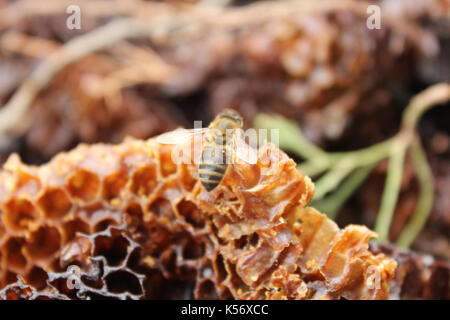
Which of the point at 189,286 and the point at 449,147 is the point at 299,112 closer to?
the point at 449,147

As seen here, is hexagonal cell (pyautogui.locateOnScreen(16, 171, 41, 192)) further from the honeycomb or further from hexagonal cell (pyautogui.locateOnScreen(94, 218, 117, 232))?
hexagonal cell (pyautogui.locateOnScreen(94, 218, 117, 232))

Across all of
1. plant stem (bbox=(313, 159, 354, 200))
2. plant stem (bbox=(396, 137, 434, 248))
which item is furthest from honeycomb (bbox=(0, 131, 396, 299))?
plant stem (bbox=(396, 137, 434, 248))

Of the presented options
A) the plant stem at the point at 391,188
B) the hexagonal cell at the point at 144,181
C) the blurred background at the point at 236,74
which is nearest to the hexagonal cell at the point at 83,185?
the hexagonal cell at the point at 144,181

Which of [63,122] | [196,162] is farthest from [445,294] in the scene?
[63,122]

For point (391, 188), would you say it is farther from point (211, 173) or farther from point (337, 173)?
point (211, 173)

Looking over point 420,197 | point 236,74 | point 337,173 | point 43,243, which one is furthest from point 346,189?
point 43,243

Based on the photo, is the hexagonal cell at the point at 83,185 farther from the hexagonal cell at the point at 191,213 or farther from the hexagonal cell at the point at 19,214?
the hexagonal cell at the point at 191,213
